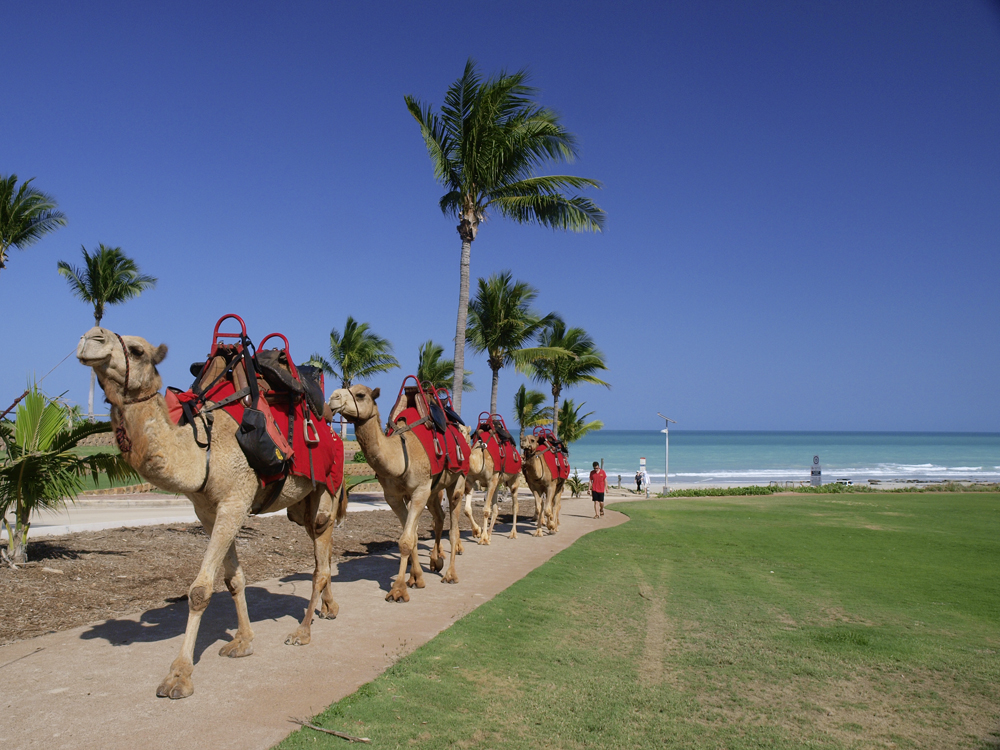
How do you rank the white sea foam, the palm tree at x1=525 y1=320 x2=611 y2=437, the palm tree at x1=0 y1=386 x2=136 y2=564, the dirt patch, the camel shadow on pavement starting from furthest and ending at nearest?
1. the white sea foam
2. the palm tree at x1=525 y1=320 x2=611 y2=437
3. the palm tree at x1=0 y1=386 x2=136 y2=564
4. the dirt patch
5. the camel shadow on pavement

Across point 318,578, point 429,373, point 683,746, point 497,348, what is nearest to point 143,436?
point 318,578

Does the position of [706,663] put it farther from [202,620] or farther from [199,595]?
[202,620]

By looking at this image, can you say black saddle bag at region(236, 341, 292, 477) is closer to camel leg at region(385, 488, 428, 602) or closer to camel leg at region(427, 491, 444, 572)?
camel leg at region(385, 488, 428, 602)

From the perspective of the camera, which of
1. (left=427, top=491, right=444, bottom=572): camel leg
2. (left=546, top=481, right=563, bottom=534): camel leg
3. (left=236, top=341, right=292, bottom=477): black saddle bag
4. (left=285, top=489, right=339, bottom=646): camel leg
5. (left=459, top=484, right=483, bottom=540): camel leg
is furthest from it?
(left=546, top=481, right=563, bottom=534): camel leg

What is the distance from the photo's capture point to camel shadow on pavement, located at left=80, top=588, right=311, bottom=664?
6.46 meters

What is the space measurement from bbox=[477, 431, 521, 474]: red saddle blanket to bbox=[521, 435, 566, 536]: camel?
91 cm

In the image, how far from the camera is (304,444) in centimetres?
651

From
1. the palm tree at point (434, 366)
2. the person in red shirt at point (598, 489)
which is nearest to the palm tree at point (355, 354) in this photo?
the palm tree at point (434, 366)

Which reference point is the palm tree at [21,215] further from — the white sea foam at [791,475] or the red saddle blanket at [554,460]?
the white sea foam at [791,475]

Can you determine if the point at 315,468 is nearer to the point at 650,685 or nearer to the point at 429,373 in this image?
the point at 650,685

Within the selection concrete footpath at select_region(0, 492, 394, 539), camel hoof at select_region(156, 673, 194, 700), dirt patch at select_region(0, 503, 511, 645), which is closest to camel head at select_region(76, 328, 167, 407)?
camel hoof at select_region(156, 673, 194, 700)

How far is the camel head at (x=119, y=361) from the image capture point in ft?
14.9

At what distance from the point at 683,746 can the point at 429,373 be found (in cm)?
3526

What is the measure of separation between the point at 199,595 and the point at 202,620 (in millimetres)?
2487
